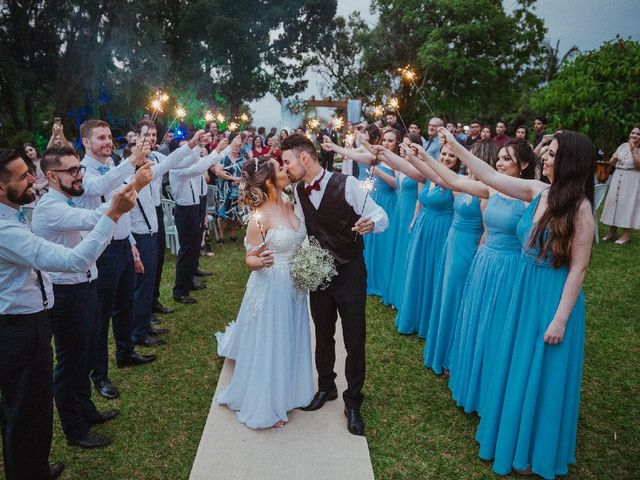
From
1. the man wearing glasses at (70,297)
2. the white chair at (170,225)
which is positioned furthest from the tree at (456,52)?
the man wearing glasses at (70,297)

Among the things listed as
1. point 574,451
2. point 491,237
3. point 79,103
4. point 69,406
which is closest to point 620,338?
point 574,451

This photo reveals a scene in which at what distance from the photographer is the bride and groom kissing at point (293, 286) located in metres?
3.92

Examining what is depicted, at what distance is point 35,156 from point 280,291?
9379 mm

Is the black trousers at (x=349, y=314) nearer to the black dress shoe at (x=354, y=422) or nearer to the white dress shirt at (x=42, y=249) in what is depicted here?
the black dress shoe at (x=354, y=422)

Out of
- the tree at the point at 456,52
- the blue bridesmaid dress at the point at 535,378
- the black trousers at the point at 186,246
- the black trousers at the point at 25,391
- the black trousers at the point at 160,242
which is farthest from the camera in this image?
the tree at the point at 456,52

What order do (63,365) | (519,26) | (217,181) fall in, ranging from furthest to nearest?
(519,26), (217,181), (63,365)

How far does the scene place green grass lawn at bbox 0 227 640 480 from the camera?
372 centimetres

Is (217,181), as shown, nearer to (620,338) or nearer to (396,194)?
(396,194)

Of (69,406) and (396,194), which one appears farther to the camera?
(396,194)

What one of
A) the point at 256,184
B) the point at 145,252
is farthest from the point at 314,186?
the point at 145,252

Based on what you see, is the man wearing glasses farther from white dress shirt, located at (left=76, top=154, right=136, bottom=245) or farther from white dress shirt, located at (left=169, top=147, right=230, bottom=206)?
white dress shirt, located at (left=169, top=147, right=230, bottom=206)

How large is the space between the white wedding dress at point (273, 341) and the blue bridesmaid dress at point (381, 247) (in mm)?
3320

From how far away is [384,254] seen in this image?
24.6 feet

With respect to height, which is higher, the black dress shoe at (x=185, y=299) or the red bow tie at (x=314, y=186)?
the red bow tie at (x=314, y=186)
